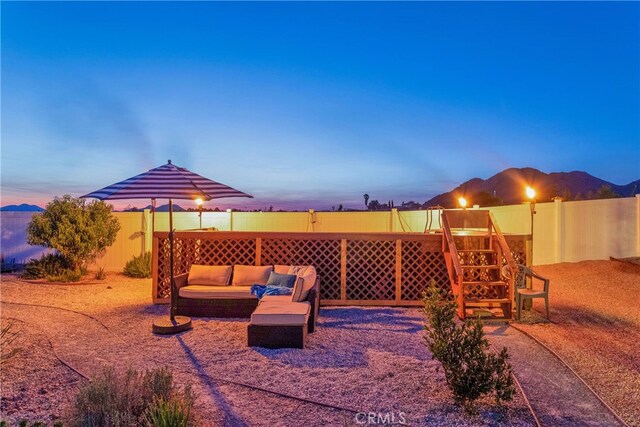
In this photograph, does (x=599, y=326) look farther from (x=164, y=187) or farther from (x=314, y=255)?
(x=164, y=187)

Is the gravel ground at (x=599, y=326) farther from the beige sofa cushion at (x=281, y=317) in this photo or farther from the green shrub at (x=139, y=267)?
the green shrub at (x=139, y=267)

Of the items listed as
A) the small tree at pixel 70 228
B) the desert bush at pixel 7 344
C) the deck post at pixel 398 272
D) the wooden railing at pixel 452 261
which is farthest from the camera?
the small tree at pixel 70 228

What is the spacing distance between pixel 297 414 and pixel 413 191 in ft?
70.5

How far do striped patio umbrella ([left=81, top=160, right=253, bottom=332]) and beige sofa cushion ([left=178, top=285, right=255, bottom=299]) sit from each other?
11.7 inches


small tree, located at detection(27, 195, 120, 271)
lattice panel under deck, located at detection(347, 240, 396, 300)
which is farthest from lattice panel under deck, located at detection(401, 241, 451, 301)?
small tree, located at detection(27, 195, 120, 271)

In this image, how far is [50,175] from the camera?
1280 centimetres

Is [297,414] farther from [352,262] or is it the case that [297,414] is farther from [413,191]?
[413,191]

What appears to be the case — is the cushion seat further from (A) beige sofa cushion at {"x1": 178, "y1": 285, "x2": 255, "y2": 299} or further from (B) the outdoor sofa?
(A) beige sofa cushion at {"x1": 178, "y1": 285, "x2": 255, "y2": 299}

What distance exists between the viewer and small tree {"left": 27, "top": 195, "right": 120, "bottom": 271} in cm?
1019

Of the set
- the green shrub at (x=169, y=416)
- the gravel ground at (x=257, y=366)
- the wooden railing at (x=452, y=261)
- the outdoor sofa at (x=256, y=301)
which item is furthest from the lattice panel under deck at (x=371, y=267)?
the green shrub at (x=169, y=416)

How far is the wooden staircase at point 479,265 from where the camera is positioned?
6797 mm

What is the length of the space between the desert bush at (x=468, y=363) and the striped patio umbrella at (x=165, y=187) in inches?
151

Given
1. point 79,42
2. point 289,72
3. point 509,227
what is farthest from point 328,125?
point 79,42

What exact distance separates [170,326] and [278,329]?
1741 millimetres
